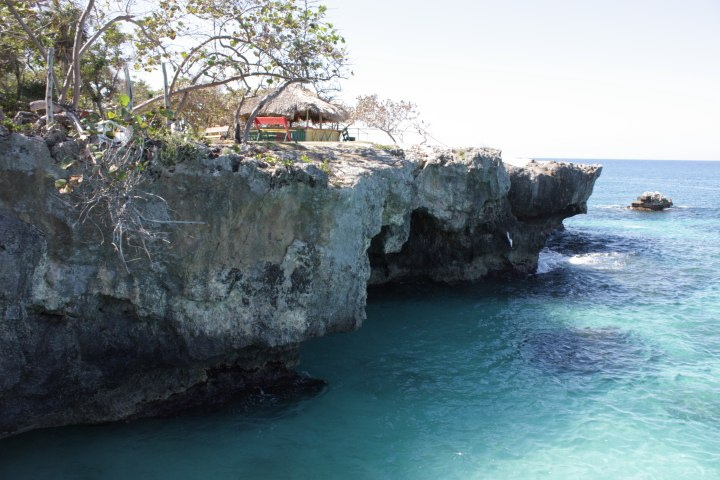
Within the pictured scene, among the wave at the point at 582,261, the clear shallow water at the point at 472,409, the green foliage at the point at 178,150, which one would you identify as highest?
the green foliage at the point at 178,150

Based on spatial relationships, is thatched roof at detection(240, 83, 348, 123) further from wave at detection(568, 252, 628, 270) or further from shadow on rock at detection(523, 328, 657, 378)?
wave at detection(568, 252, 628, 270)

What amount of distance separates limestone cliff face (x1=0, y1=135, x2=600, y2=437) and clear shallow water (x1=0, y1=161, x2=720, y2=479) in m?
1.05

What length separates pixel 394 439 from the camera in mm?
11500

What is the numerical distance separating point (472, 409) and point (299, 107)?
548 inches

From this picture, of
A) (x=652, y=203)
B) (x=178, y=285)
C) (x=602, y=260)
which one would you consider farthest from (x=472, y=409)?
(x=652, y=203)

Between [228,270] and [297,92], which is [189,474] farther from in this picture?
[297,92]

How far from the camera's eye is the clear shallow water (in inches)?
416

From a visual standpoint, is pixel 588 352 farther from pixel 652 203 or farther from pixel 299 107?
pixel 652 203

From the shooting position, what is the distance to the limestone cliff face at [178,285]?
10.2 metres

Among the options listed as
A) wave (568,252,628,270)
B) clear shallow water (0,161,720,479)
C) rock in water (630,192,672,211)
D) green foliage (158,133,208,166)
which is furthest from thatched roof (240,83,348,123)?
rock in water (630,192,672,211)

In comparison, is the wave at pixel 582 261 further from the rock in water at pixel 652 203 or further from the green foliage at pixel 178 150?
the rock in water at pixel 652 203

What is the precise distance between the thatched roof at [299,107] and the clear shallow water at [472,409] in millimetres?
7850

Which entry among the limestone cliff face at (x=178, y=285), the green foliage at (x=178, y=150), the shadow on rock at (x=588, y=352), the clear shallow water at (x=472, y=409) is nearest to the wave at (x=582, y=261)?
the clear shallow water at (x=472, y=409)

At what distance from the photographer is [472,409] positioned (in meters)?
12.7
